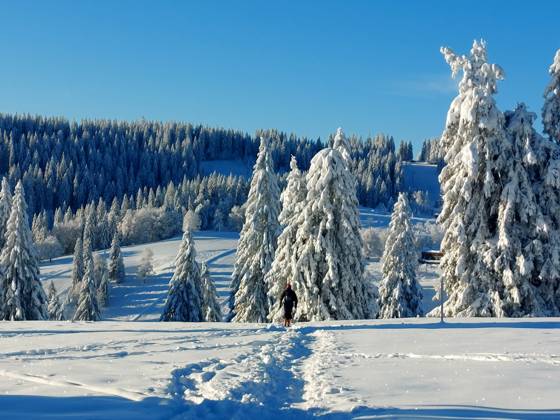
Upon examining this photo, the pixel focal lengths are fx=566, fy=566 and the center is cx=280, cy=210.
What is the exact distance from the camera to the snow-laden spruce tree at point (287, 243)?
28.3 metres

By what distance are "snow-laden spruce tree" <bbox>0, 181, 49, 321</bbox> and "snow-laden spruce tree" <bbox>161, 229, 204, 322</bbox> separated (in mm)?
8446

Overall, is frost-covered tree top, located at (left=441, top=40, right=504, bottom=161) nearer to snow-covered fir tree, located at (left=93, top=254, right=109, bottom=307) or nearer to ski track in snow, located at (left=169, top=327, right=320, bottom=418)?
ski track in snow, located at (left=169, top=327, right=320, bottom=418)

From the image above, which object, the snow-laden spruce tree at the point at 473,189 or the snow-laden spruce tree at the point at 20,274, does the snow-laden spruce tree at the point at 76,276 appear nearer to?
the snow-laden spruce tree at the point at 20,274

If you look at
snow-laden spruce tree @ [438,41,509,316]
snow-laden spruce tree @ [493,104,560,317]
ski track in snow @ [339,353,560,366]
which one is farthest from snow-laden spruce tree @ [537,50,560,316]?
ski track in snow @ [339,353,560,366]

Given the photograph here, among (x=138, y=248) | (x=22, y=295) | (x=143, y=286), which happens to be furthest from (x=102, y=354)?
(x=138, y=248)

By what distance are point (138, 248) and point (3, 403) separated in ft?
422

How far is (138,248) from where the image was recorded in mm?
132500

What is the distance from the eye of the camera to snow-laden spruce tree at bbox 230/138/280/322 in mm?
34719

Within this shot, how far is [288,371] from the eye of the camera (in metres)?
10.6

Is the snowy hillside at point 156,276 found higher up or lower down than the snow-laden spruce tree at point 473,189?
lower down

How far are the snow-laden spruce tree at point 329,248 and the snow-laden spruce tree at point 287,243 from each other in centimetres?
57

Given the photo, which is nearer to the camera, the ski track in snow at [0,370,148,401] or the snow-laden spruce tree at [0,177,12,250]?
the ski track in snow at [0,370,148,401]

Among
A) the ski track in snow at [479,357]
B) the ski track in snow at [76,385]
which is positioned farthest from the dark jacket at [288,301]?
the ski track in snow at [76,385]

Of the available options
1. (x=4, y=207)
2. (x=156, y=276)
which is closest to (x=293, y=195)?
(x=4, y=207)
